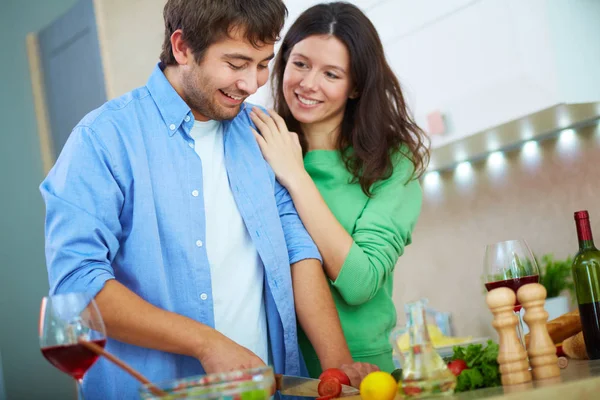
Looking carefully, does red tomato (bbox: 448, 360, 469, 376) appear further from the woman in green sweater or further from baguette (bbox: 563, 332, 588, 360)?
the woman in green sweater

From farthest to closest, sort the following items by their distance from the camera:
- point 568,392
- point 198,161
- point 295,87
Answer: point 295,87, point 198,161, point 568,392

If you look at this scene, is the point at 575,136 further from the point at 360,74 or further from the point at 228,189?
the point at 228,189

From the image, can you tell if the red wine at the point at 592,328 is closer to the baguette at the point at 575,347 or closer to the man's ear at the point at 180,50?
the baguette at the point at 575,347

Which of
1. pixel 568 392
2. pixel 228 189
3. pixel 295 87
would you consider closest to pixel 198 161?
pixel 228 189

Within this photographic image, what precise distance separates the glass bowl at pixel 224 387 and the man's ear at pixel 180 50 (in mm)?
925

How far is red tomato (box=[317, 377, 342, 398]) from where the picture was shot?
1.18 metres

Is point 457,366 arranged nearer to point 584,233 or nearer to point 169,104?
point 584,233

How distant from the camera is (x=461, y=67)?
277 cm

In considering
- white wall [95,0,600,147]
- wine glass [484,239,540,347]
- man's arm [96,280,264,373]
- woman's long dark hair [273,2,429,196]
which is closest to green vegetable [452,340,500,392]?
wine glass [484,239,540,347]

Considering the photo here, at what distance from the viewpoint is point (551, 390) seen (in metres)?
0.95

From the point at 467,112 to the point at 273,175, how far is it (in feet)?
4.04

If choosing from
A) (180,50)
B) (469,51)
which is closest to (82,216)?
(180,50)

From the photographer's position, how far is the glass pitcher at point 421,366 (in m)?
0.99

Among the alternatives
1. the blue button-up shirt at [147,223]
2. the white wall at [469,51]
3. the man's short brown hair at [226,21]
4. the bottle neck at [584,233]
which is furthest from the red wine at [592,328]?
the white wall at [469,51]
